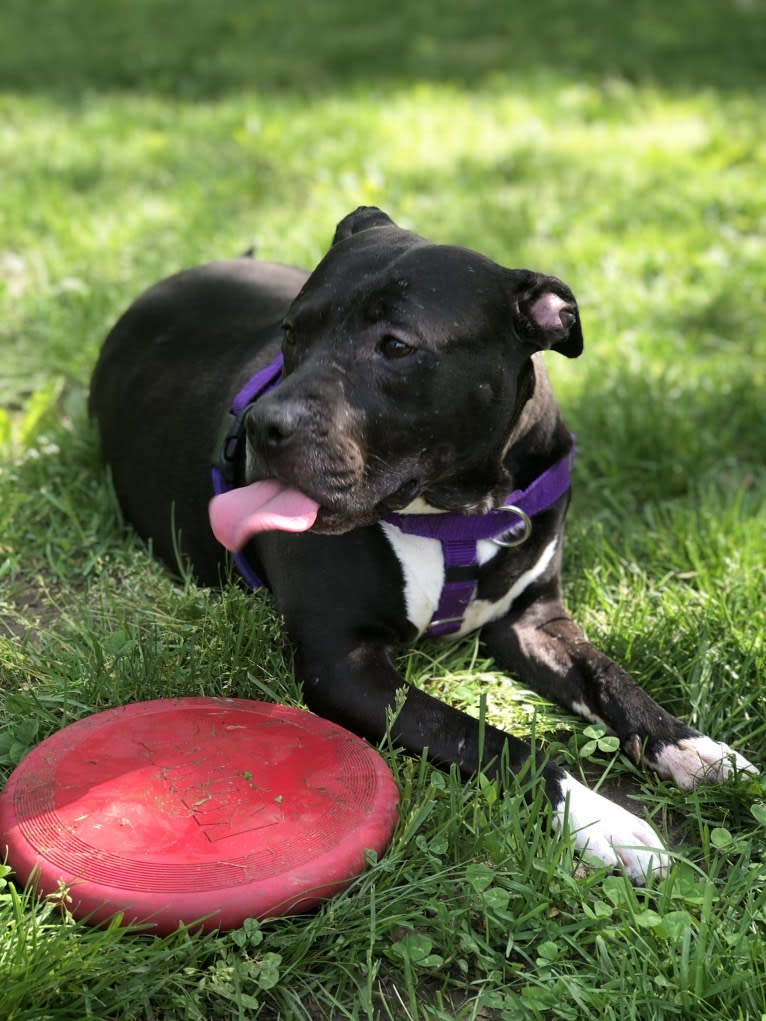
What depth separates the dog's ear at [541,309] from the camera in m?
2.90

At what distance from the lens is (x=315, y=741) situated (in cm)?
257

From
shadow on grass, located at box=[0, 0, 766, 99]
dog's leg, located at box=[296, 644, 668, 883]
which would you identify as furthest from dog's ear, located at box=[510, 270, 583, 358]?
shadow on grass, located at box=[0, 0, 766, 99]

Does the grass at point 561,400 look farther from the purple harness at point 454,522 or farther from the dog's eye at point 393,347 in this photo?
the dog's eye at point 393,347

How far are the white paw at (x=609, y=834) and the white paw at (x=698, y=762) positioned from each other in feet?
0.73

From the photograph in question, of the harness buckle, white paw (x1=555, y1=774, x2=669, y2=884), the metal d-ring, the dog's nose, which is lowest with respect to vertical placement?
white paw (x1=555, y1=774, x2=669, y2=884)

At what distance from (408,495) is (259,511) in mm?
348

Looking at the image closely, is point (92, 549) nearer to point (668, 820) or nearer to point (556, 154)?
point (668, 820)

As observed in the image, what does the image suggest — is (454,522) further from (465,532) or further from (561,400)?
(561,400)

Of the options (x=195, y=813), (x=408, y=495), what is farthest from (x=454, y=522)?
(x=195, y=813)

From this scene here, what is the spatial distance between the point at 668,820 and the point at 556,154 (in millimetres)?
5064

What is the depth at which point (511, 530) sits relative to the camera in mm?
3125

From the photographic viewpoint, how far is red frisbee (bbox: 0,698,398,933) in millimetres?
2174

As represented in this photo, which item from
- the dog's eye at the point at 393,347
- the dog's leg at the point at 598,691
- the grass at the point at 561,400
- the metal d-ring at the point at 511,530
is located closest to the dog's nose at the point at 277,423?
the dog's eye at the point at 393,347

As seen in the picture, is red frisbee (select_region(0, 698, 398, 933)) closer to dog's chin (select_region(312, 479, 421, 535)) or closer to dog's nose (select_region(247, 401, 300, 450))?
dog's chin (select_region(312, 479, 421, 535))
